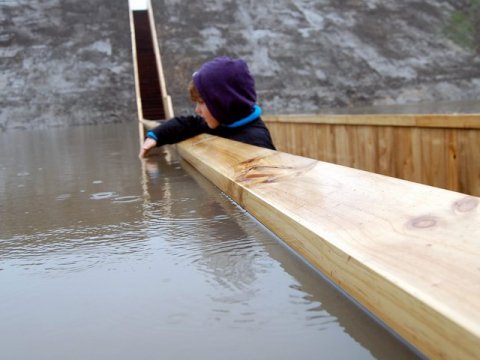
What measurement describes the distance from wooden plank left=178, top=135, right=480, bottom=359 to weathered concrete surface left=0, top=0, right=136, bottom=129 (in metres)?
10.2

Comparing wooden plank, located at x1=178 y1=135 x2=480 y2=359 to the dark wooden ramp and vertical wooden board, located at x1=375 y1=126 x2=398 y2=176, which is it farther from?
the dark wooden ramp

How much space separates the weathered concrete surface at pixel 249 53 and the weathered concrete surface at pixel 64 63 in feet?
0.08

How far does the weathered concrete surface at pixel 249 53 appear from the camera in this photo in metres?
11.3

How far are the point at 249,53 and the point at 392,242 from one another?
469 inches

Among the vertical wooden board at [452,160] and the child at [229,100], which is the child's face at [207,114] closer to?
the child at [229,100]

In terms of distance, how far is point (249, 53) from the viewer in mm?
12281

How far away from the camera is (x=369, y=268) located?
0.65 metres

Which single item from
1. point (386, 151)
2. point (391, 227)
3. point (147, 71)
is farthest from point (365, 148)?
point (147, 71)

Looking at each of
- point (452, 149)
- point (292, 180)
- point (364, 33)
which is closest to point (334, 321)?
point (292, 180)

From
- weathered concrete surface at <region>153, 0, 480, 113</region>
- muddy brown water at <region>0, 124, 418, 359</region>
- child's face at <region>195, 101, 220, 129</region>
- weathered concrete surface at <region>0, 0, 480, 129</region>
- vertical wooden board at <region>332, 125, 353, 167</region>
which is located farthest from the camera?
weathered concrete surface at <region>153, 0, 480, 113</region>

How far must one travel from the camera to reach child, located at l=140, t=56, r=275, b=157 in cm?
230

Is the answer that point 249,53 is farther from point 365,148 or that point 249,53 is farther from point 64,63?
point 365,148

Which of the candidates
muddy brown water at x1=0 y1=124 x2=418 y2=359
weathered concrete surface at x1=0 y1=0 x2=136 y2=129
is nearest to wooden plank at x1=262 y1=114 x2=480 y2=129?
muddy brown water at x1=0 y1=124 x2=418 y2=359

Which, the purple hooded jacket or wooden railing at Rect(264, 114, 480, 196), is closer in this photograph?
wooden railing at Rect(264, 114, 480, 196)
